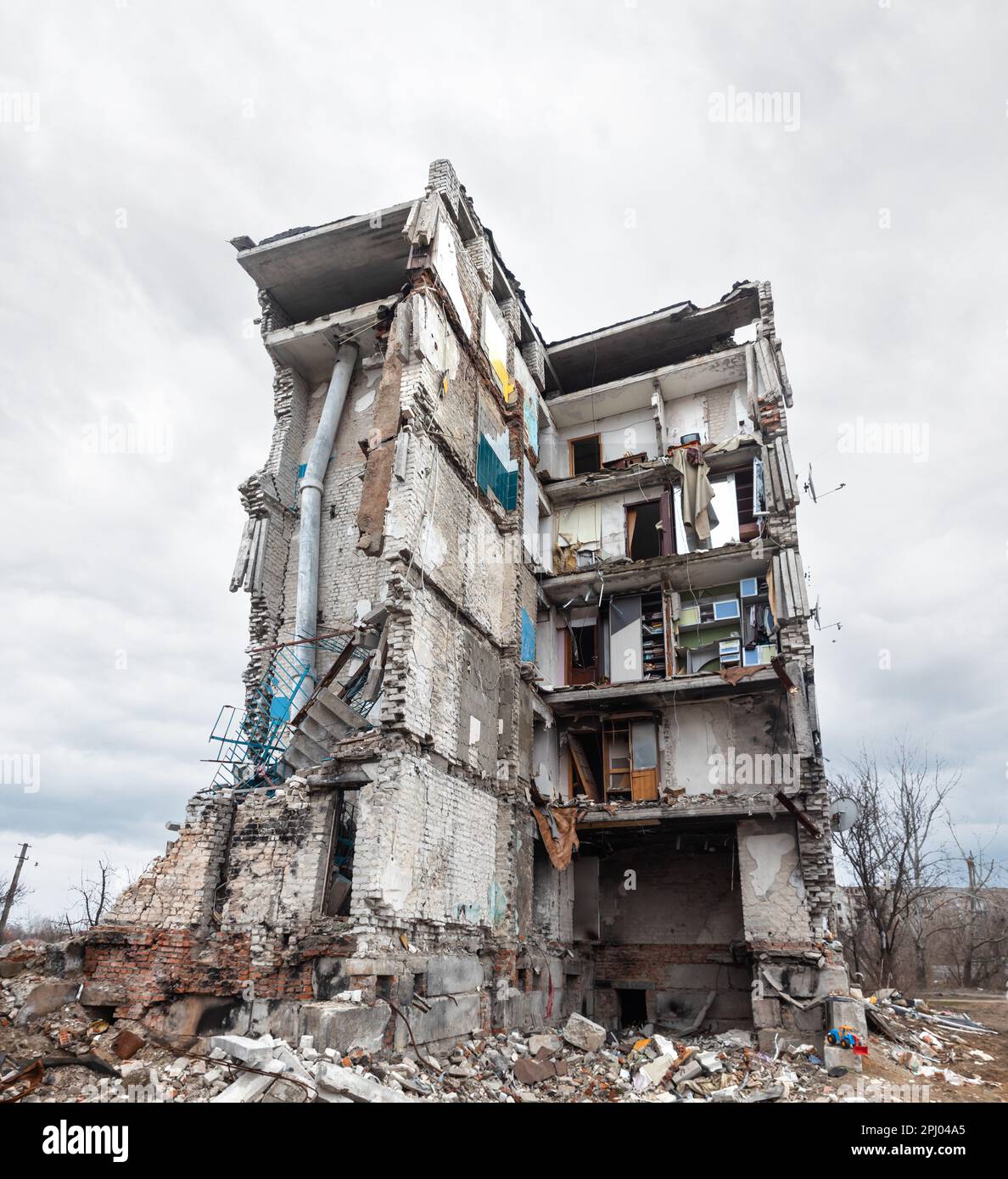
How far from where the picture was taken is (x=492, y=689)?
15.3 m

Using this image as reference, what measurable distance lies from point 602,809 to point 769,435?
30.9ft

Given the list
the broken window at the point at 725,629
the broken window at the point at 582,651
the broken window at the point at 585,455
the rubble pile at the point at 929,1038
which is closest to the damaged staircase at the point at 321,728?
the broken window at the point at 582,651

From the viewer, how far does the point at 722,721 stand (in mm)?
17094

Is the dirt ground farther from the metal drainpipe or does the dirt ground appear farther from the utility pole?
the utility pole

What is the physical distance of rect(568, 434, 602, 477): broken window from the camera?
21.3 m

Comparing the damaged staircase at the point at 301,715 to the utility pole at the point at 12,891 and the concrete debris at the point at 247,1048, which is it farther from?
the utility pole at the point at 12,891

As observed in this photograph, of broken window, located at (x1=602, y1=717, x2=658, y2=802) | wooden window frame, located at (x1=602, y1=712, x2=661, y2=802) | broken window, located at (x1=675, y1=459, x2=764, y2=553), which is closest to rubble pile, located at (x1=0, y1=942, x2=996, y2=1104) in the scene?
wooden window frame, located at (x1=602, y1=712, x2=661, y2=802)

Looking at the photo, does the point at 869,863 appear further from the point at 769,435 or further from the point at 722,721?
the point at 769,435

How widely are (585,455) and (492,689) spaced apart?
8795 millimetres

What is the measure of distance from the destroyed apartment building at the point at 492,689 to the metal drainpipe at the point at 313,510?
0.06 m

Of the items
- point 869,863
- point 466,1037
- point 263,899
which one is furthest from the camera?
point 869,863

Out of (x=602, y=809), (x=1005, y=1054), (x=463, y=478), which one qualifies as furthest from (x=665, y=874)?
(x=463, y=478)

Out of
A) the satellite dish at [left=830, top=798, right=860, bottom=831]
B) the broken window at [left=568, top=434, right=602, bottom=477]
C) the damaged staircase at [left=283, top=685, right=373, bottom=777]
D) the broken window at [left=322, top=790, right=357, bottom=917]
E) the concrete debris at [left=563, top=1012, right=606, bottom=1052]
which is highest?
the broken window at [left=568, top=434, right=602, bottom=477]

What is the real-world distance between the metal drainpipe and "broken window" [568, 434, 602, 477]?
269 inches
